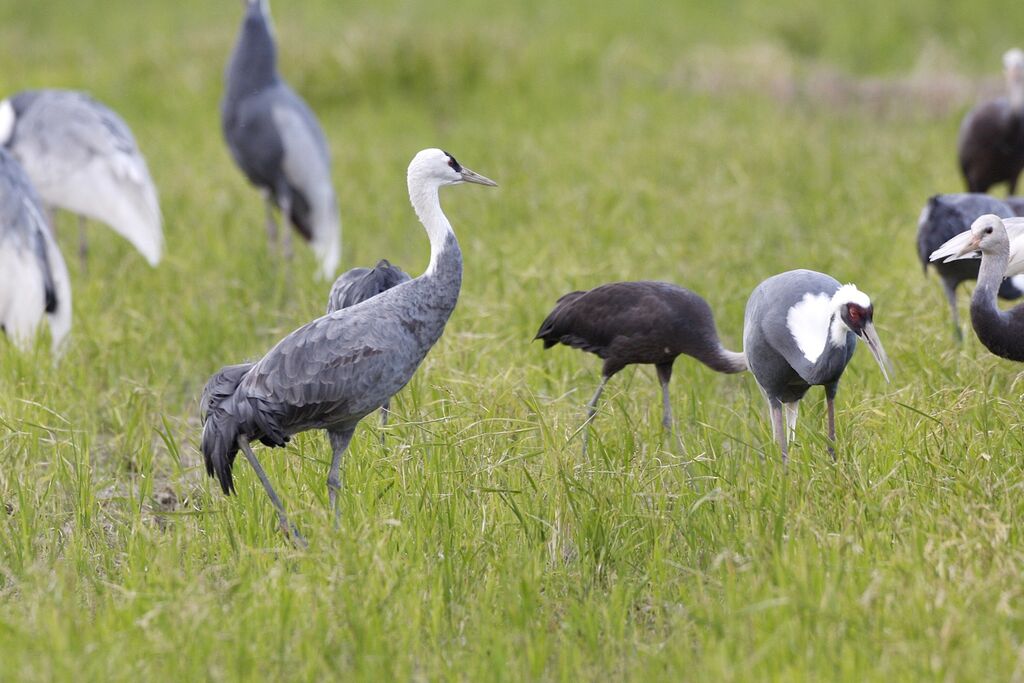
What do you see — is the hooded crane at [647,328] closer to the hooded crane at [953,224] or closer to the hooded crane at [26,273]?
the hooded crane at [953,224]

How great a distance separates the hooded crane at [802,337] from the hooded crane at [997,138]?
149 inches

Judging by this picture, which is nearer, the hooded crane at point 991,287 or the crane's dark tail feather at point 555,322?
the hooded crane at point 991,287

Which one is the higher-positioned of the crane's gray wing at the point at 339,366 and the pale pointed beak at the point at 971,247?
the pale pointed beak at the point at 971,247

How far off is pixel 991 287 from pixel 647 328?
115cm

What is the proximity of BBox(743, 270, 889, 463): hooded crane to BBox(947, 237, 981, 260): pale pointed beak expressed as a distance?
426mm

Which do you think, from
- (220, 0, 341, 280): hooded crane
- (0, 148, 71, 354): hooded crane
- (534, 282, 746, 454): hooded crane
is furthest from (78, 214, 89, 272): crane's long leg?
(534, 282, 746, 454): hooded crane

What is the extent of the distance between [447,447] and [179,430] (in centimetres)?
147

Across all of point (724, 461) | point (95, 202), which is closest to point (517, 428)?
point (724, 461)

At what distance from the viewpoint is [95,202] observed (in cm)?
714

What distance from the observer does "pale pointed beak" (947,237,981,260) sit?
168 inches

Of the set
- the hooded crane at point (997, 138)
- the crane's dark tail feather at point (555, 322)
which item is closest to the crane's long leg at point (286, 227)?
the crane's dark tail feather at point (555, 322)

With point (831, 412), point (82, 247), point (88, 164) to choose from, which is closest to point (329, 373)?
point (831, 412)

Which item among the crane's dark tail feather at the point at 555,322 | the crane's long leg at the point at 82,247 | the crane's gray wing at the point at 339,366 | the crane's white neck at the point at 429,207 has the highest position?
the crane's white neck at the point at 429,207

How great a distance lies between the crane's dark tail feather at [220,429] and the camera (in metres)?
3.92
